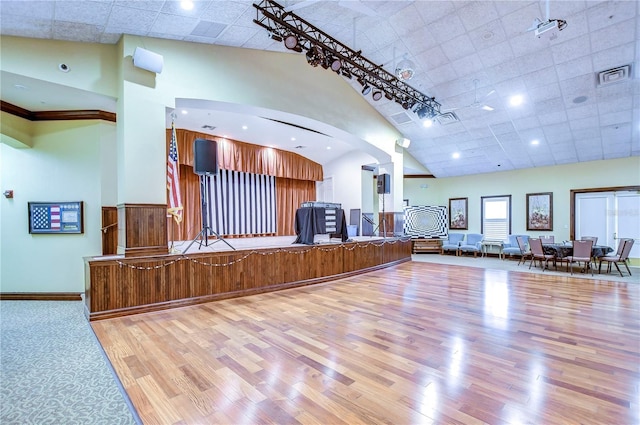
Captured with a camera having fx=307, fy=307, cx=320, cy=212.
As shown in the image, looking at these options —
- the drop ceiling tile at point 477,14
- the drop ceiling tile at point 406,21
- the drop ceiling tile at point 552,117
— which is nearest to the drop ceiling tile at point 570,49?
the drop ceiling tile at point 477,14

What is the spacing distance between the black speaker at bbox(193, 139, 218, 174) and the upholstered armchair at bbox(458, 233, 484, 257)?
357 inches

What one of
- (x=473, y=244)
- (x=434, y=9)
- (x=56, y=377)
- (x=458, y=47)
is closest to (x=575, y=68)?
(x=458, y=47)

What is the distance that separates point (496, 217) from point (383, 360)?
10004 mm

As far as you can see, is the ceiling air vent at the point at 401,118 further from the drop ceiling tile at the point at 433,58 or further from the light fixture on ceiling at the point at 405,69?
the light fixture on ceiling at the point at 405,69

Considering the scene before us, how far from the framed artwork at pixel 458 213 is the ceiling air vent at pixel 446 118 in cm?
423

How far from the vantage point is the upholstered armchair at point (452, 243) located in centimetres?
1103

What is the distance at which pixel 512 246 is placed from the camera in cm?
991

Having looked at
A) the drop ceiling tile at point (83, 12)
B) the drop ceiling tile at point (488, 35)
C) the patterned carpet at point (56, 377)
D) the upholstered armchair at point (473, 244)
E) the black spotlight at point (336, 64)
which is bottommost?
the patterned carpet at point (56, 377)

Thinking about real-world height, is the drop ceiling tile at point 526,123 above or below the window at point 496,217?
above

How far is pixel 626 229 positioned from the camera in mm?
8664

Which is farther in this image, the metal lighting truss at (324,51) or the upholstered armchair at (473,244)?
the upholstered armchair at (473,244)

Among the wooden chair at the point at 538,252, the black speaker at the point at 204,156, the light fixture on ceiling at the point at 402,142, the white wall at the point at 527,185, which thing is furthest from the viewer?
the light fixture on ceiling at the point at 402,142

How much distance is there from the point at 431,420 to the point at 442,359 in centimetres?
92

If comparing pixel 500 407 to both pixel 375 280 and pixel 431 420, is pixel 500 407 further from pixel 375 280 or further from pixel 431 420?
pixel 375 280
